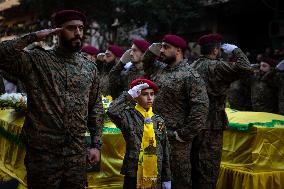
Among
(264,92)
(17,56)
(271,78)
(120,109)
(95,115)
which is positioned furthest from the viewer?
(264,92)

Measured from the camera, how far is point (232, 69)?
19.0 ft

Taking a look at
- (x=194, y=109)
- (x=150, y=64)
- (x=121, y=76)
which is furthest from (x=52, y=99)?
(x=121, y=76)

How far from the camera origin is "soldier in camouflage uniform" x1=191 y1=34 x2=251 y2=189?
19.2 feet

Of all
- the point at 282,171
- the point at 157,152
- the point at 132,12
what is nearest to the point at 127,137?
the point at 157,152

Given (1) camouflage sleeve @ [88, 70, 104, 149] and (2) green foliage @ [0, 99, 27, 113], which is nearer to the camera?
(1) camouflage sleeve @ [88, 70, 104, 149]

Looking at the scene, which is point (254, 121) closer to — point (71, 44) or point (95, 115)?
point (95, 115)

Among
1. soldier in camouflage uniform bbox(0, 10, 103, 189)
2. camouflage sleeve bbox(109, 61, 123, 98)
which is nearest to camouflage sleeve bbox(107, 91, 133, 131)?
soldier in camouflage uniform bbox(0, 10, 103, 189)

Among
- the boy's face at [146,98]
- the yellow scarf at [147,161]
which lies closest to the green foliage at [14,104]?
the boy's face at [146,98]

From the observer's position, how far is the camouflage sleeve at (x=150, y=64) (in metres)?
5.83

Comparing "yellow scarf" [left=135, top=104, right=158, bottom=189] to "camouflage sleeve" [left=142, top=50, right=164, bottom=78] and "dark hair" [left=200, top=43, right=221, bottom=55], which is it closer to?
"camouflage sleeve" [left=142, top=50, right=164, bottom=78]

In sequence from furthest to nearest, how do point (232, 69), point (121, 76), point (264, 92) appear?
point (264, 92) → point (121, 76) → point (232, 69)

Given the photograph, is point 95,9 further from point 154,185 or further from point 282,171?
point 154,185

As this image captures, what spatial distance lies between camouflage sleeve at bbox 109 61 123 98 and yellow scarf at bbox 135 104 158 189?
116 inches

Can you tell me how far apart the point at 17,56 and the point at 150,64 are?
270 centimetres
